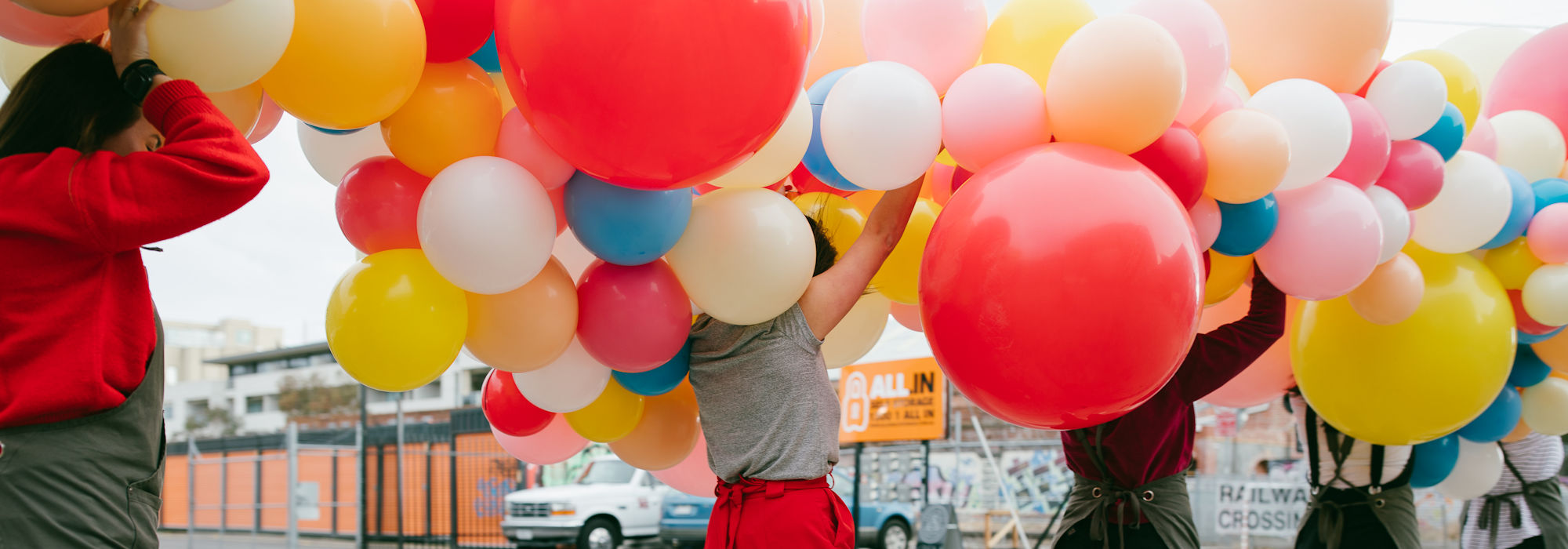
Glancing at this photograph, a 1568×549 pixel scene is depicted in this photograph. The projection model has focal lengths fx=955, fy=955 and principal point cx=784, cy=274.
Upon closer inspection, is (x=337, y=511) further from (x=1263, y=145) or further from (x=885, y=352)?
(x=1263, y=145)

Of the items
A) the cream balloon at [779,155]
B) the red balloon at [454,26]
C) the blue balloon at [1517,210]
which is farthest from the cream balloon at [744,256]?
the blue balloon at [1517,210]

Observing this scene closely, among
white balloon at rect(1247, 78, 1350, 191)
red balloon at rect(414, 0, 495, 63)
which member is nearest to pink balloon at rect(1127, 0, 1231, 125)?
white balloon at rect(1247, 78, 1350, 191)

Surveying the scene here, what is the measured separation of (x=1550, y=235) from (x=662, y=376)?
7.89ft

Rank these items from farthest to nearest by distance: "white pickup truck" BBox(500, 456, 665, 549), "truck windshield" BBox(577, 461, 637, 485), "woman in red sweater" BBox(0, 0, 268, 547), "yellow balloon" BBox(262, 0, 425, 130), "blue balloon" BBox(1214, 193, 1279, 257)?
1. "truck windshield" BBox(577, 461, 637, 485)
2. "white pickup truck" BBox(500, 456, 665, 549)
3. "blue balloon" BBox(1214, 193, 1279, 257)
4. "yellow balloon" BBox(262, 0, 425, 130)
5. "woman in red sweater" BBox(0, 0, 268, 547)

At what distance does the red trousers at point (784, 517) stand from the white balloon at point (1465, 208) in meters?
1.70

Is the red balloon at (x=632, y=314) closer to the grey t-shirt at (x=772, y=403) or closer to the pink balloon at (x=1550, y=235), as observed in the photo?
the grey t-shirt at (x=772, y=403)

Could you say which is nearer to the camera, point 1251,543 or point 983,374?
point 983,374

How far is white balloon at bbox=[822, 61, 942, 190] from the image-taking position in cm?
173

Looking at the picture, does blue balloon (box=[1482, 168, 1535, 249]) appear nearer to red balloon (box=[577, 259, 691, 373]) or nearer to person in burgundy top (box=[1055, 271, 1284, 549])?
person in burgundy top (box=[1055, 271, 1284, 549])

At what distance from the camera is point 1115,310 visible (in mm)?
1566

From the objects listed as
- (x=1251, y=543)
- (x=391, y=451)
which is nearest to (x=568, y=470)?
(x=391, y=451)

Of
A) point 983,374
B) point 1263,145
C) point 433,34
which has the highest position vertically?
point 433,34

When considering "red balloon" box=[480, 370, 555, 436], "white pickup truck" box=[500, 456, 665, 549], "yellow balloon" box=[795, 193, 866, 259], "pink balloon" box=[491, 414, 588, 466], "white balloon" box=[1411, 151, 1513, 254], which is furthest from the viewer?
"white pickup truck" box=[500, 456, 665, 549]

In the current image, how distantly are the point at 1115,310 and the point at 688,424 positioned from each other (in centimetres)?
139
